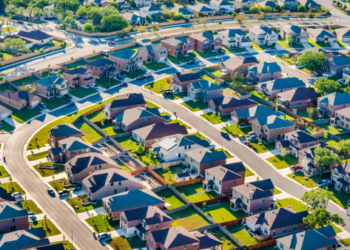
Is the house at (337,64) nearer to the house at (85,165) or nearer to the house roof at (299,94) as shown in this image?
the house roof at (299,94)

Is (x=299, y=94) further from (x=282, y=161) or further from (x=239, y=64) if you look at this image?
(x=282, y=161)

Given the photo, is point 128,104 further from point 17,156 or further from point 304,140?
point 304,140

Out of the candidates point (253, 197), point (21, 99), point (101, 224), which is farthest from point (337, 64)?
point (101, 224)

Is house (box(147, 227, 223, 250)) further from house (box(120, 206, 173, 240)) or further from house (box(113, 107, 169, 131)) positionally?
house (box(113, 107, 169, 131))

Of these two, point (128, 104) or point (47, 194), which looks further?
point (128, 104)

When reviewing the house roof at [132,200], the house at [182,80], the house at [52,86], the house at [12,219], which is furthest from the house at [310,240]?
the house at [52,86]

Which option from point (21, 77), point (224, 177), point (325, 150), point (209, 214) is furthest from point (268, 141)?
point (21, 77)
